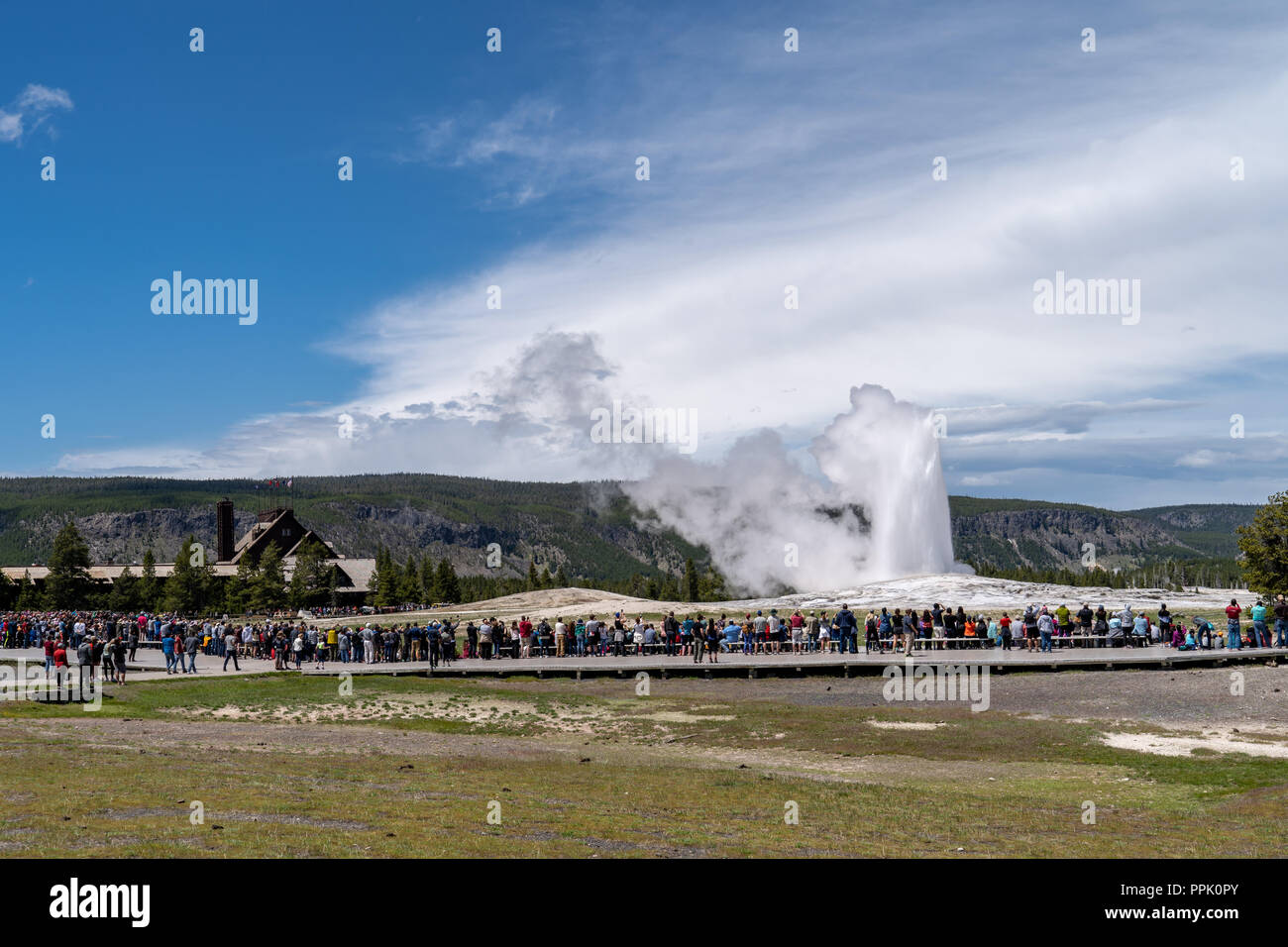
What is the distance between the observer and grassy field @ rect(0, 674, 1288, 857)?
14.3 m

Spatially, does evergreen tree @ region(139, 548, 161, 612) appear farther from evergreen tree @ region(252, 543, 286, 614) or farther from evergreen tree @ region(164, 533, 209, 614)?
evergreen tree @ region(252, 543, 286, 614)

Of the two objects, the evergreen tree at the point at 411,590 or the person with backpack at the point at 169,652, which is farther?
the evergreen tree at the point at 411,590

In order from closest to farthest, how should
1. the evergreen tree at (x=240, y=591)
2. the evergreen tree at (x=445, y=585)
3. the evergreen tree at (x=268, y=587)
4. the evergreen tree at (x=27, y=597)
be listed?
the evergreen tree at (x=268, y=587) < the evergreen tree at (x=27, y=597) < the evergreen tree at (x=240, y=591) < the evergreen tree at (x=445, y=585)

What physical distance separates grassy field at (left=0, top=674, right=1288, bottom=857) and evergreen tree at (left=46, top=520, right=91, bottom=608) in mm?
83975

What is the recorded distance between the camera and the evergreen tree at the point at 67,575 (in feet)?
361

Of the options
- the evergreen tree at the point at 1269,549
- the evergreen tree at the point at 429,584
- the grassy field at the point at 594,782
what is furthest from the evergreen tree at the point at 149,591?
the evergreen tree at the point at 1269,549

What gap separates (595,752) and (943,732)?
29.8ft

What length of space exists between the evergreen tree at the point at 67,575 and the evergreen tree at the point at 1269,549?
98.4m

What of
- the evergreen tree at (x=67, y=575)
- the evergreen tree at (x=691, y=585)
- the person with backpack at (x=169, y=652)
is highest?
the evergreen tree at (x=67, y=575)

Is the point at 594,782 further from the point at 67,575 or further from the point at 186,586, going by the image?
the point at 186,586

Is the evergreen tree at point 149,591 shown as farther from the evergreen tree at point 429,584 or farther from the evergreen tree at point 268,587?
the evergreen tree at point 429,584
